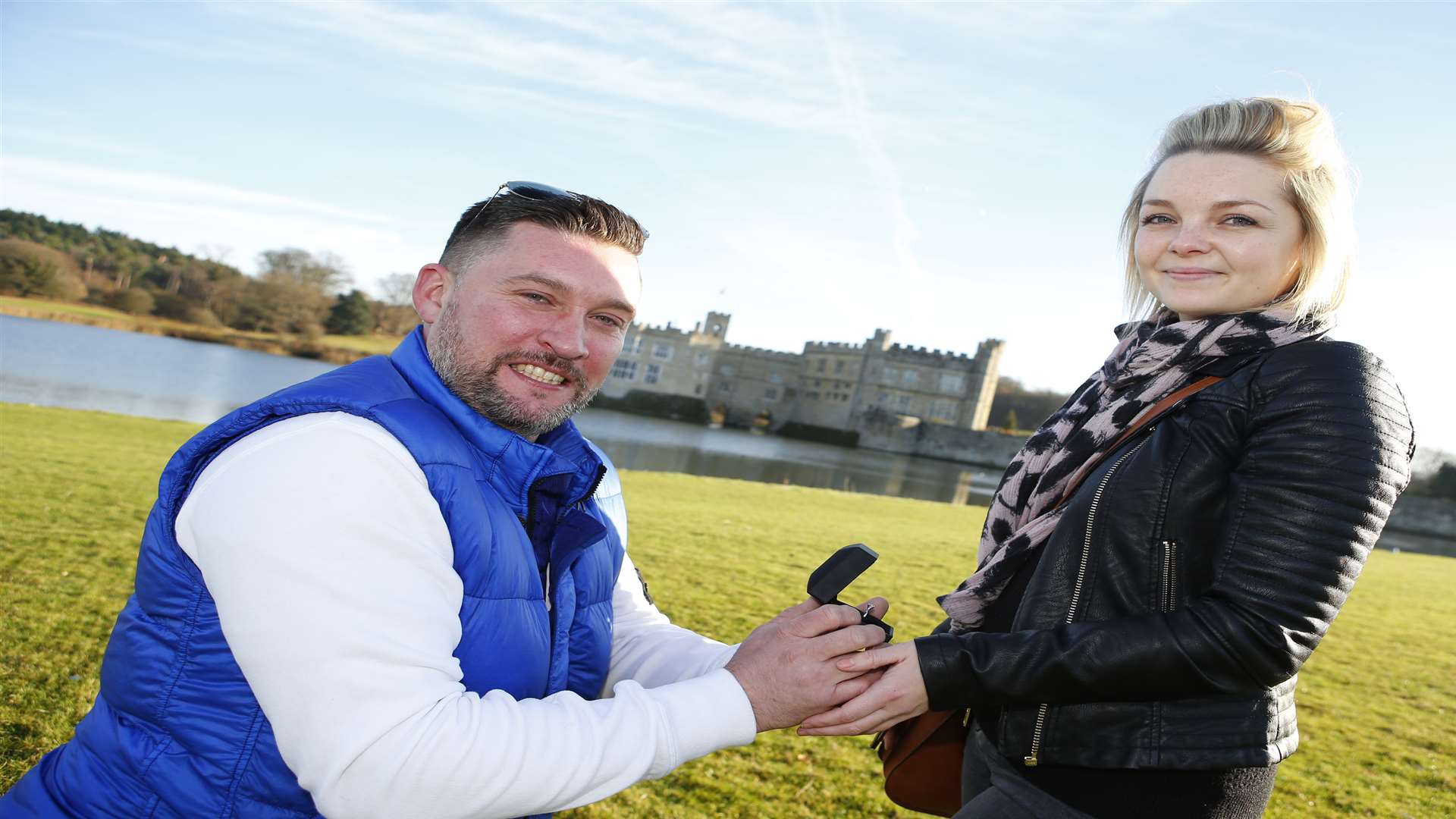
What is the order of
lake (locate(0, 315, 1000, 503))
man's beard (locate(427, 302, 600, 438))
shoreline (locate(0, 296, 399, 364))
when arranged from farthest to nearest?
shoreline (locate(0, 296, 399, 364)) < lake (locate(0, 315, 1000, 503)) < man's beard (locate(427, 302, 600, 438))

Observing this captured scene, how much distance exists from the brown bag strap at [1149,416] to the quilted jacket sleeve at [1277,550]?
104mm

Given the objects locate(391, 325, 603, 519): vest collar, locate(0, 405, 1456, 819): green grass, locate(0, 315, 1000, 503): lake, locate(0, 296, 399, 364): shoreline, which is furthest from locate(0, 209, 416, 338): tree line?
locate(391, 325, 603, 519): vest collar

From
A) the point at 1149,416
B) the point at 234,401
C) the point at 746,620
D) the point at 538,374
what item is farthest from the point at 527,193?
the point at 234,401

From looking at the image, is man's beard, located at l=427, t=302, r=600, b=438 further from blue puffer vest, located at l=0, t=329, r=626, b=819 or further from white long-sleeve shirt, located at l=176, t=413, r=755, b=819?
white long-sleeve shirt, located at l=176, t=413, r=755, b=819

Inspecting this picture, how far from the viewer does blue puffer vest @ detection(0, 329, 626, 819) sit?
1.41 m

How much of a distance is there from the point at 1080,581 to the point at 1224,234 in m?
0.72

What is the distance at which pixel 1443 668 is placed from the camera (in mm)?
7125

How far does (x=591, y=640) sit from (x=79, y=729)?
2.98ft

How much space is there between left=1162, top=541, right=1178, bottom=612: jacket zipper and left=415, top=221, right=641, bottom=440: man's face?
3.71 ft

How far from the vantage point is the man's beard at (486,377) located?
1850mm

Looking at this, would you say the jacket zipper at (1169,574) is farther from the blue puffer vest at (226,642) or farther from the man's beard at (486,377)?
the man's beard at (486,377)

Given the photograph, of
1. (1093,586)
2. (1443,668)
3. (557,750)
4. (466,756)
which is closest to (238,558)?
(466,756)

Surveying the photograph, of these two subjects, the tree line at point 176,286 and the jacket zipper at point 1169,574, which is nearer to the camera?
the jacket zipper at point 1169,574

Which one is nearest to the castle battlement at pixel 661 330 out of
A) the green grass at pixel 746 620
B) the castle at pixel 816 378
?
the castle at pixel 816 378
